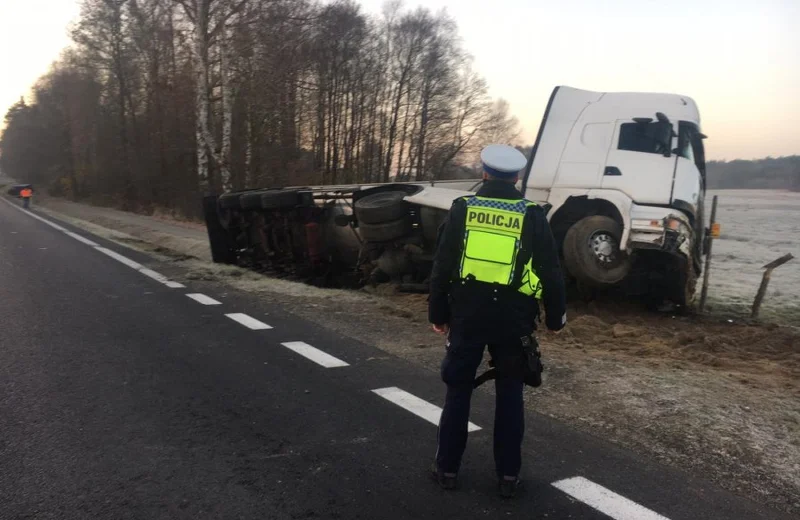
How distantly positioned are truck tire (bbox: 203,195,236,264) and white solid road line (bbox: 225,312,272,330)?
18.7 feet

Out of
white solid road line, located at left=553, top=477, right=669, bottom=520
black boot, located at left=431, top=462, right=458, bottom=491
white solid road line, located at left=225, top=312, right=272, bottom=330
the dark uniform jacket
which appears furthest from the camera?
white solid road line, located at left=225, top=312, right=272, bottom=330

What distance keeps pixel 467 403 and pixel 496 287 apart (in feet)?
2.08

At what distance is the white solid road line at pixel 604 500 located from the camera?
10.2 feet

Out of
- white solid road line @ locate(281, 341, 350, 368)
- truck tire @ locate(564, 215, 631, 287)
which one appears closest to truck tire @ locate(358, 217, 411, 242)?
truck tire @ locate(564, 215, 631, 287)

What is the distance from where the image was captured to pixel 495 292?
321cm

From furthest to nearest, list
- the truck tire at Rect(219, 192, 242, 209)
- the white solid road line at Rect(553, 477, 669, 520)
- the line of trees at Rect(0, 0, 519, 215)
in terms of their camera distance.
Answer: the line of trees at Rect(0, 0, 519, 215)
the truck tire at Rect(219, 192, 242, 209)
the white solid road line at Rect(553, 477, 669, 520)

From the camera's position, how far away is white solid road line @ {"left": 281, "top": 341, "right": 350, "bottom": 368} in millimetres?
5621

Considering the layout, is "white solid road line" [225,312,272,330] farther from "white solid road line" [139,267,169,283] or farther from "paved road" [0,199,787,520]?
"white solid road line" [139,267,169,283]

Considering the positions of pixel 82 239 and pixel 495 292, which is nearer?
pixel 495 292

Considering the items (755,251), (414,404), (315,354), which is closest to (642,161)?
(315,354)

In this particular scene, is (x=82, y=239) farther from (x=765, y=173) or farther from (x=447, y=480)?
(x=765, y=173)

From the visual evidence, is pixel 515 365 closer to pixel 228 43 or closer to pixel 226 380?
pixel 226 380

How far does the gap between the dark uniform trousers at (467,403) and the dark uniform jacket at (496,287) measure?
2.5 inches

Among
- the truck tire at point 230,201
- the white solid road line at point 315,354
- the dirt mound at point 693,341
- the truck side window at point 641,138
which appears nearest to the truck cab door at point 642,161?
the truck side window at point 641,138
